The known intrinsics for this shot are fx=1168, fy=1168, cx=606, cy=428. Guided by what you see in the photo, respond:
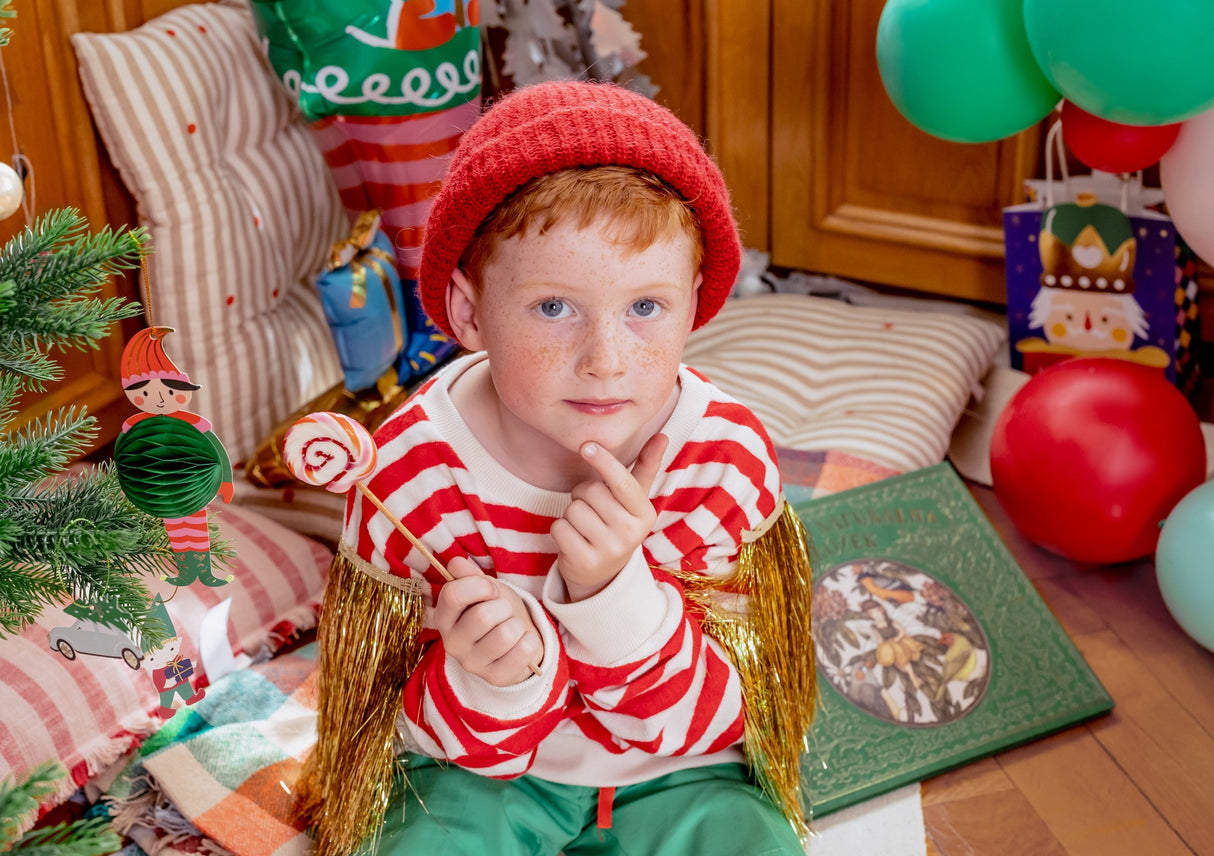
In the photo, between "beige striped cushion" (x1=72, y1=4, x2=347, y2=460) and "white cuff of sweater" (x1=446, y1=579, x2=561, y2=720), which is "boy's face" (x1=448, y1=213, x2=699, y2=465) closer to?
"white cuff of sweater" (x1=446, y1=579, x2=561, y2=720)

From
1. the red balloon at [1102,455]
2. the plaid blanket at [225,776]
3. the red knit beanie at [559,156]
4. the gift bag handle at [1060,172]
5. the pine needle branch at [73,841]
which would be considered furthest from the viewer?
the gift bag handle at [1060,172]

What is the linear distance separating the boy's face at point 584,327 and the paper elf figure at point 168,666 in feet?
0.89

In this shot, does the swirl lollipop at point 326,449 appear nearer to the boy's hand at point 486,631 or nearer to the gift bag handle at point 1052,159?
the boy's hand at point 486,631

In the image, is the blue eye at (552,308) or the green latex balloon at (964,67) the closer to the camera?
the blue eye at (552,308)

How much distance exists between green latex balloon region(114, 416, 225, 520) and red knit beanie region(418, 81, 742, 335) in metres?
0.23

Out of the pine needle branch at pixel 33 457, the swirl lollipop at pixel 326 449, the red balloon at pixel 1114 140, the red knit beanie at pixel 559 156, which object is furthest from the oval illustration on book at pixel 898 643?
the pine needle branch at pixel 33 457

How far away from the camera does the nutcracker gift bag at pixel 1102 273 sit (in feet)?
5.48

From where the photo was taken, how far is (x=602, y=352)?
773mm

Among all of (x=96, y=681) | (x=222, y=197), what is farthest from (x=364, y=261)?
(x=96, y=681)

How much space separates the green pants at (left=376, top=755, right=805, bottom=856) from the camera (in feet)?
3.02

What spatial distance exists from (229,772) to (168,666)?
43 centimetres

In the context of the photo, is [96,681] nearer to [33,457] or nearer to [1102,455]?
[33,457]

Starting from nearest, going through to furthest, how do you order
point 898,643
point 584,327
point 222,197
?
point 584,327 → point 898,643 → point 222,197

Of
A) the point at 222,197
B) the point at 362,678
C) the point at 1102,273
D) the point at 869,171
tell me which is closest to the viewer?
the point at 362,678
